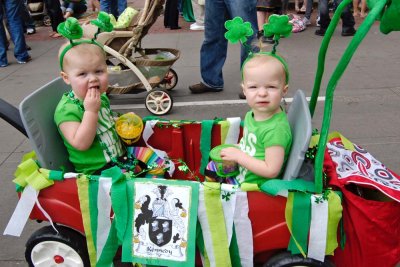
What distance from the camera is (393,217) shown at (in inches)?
73.2

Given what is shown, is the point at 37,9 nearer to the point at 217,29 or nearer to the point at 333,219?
the point at 217,29

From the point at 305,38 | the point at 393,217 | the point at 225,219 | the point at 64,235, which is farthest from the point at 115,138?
the point at 305,38

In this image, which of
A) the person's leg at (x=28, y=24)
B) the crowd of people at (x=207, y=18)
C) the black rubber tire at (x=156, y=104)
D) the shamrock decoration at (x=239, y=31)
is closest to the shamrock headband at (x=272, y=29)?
the shamrock decoration at (x=239, y=31)

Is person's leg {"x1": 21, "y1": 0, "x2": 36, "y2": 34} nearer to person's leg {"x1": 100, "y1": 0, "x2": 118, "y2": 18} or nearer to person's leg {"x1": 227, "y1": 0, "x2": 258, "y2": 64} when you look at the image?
person's leg {"x1": 100, "y1": 0, "x2": 118, "y2": 18}

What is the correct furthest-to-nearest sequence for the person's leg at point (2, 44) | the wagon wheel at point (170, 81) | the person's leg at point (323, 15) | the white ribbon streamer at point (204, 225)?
the person's leg at point (323, 15)
the person's leg at point (2, 44)
the wagon wheel at point (170, 81)
the white ribbon streamer at point (204, 225)

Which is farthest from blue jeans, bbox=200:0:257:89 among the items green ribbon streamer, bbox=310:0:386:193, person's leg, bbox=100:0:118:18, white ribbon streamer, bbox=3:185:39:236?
person's leg, bbox=100:0:118:18

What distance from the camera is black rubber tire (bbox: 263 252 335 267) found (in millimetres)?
1917

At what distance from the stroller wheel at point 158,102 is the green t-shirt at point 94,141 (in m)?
1.85

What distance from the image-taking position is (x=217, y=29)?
15.4ft

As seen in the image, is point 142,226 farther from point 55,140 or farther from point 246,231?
point 55,140

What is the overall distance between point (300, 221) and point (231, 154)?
476 millimetres

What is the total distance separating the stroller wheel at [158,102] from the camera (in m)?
4.40

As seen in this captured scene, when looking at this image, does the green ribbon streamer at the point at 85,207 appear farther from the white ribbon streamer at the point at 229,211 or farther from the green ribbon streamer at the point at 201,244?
the white ribbon streamer at the point at 229,211

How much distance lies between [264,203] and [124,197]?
631mm
